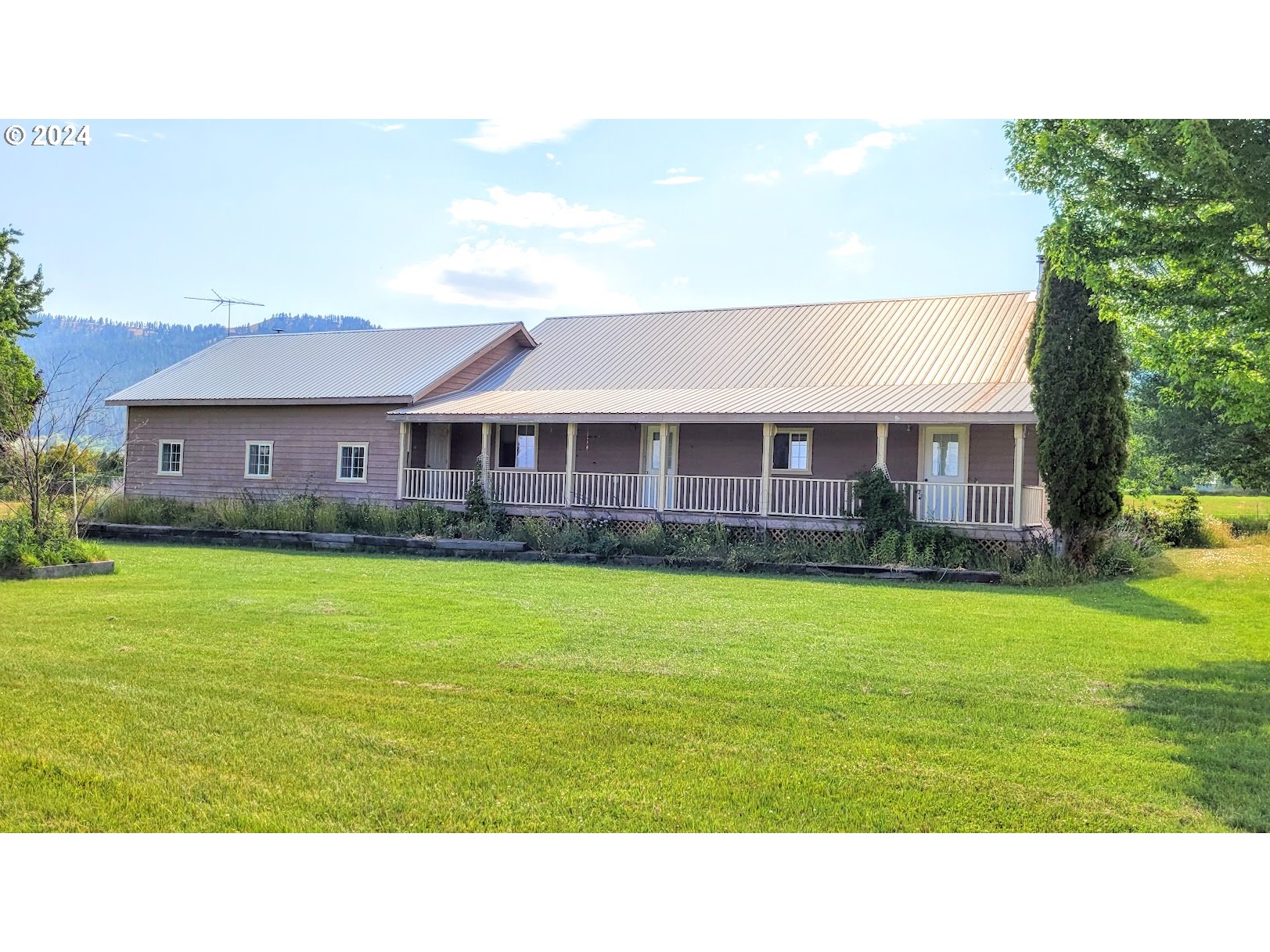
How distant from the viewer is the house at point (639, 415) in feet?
62.6

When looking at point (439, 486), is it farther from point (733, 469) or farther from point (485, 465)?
point (733, 469)

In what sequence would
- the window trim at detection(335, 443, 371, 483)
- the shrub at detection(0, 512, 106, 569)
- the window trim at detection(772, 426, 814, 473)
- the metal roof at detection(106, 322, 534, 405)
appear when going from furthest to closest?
the metal roof at detection(106, 322, 534, 405)
the window trim at detection(335, 443, 371, 483)
the window trim at detection(772, 426, 814, 473)
the shrub at detection(0, 512, 106, 569)

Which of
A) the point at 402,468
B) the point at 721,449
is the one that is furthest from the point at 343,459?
the point at 721,449

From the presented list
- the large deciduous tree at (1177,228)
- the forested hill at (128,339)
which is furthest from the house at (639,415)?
the forested hill at (128,339)

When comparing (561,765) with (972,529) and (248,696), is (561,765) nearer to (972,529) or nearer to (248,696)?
(248,696)

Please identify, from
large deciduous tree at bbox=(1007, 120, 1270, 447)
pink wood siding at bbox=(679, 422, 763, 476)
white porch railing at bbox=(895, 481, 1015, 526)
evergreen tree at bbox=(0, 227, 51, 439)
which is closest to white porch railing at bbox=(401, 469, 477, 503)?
pink wood siding at bbox=(679, 422, 763, 476)

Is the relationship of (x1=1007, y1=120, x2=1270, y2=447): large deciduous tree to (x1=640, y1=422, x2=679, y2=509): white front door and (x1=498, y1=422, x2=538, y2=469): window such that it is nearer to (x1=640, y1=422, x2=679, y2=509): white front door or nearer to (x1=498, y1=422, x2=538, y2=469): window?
(x1=640, y1=422, x2=679, y2=509): white front door

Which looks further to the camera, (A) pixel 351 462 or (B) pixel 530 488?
(A) pixel 351 462

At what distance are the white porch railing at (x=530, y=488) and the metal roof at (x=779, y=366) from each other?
149 cm

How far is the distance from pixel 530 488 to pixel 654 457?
298 cm

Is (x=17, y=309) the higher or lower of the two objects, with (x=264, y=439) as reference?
higher

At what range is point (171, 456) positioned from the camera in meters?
27.9

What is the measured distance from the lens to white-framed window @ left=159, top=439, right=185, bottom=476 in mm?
27609

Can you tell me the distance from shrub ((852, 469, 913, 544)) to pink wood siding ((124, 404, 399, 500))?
11.8 meters
